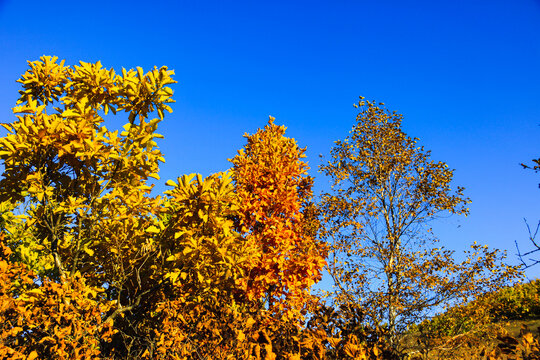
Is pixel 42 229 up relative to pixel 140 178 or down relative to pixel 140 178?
down

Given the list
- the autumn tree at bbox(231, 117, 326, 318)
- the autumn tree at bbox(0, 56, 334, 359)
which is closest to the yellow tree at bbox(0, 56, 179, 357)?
the autumn tree at bbox(0, 56, 334, 359)

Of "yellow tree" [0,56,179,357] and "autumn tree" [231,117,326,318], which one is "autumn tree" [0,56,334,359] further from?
"autumn tree" [231,117,326,318]

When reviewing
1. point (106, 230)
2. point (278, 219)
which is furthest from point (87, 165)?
point (278, 219)

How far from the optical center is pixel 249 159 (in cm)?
1252

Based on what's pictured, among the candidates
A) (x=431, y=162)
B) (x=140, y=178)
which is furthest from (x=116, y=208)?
(x=431, y=162)

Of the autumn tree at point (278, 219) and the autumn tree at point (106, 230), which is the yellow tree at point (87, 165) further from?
the autumn tree at point (278, 219)

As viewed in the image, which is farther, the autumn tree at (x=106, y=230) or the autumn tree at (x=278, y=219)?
the autumn tree at (x=278, y=219)

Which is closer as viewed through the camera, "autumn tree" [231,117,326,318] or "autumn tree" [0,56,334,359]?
"autumn tree" [0,56,334,359]

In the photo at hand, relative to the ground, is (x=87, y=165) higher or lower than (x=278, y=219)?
lower

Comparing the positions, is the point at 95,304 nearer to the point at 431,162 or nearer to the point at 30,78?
the point at 30,78

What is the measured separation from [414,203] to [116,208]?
9.20m

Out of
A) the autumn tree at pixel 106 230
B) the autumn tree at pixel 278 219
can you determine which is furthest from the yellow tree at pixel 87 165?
the autumn tree at pixel 278 219

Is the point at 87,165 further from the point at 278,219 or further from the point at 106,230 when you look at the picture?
the point at 278,219

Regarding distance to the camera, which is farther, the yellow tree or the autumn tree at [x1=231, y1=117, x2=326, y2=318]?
the autumn tree at [x1=231, y1=117, x2=326, y2=318]
